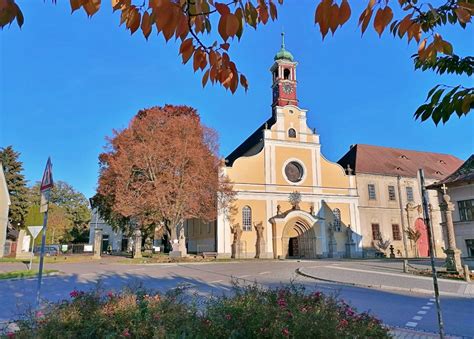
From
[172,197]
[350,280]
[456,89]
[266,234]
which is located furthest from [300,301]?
[266,234]

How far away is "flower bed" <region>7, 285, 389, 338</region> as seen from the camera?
427cm

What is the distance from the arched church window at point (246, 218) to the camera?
37125mm

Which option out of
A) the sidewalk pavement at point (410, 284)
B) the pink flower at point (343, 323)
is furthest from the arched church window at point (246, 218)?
the pink flower at point (343, 323)

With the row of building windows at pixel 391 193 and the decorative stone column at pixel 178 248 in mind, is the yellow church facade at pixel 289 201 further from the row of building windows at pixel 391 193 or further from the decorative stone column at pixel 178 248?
the decorative stone column at pixel 178 248

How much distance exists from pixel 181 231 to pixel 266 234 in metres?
9.42

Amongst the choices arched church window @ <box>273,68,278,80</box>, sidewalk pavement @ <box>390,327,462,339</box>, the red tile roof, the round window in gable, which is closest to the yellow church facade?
the round window in gable

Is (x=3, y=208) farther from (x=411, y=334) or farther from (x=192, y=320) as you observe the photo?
(x=411, y=334)

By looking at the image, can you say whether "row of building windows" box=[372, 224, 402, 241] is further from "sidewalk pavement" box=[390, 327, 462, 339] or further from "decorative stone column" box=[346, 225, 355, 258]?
"sidewalk pavement" box=[390, 327, 462, 339]

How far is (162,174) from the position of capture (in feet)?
104

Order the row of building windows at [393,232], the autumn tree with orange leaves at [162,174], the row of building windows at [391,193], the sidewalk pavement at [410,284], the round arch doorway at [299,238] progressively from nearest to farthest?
the sidewalk pavement at [410,284] → the autumn tree with orange leaves at [162,174] → the round arch doorway at [299,238] → the row of building windows at [393,232] → the row of building windows at [391,193]

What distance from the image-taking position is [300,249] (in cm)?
3925

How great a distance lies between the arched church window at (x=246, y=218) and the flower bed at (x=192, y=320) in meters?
31.7

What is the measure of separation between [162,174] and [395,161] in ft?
104

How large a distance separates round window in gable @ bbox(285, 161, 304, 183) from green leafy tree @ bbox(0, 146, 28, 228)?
35.2 meters
